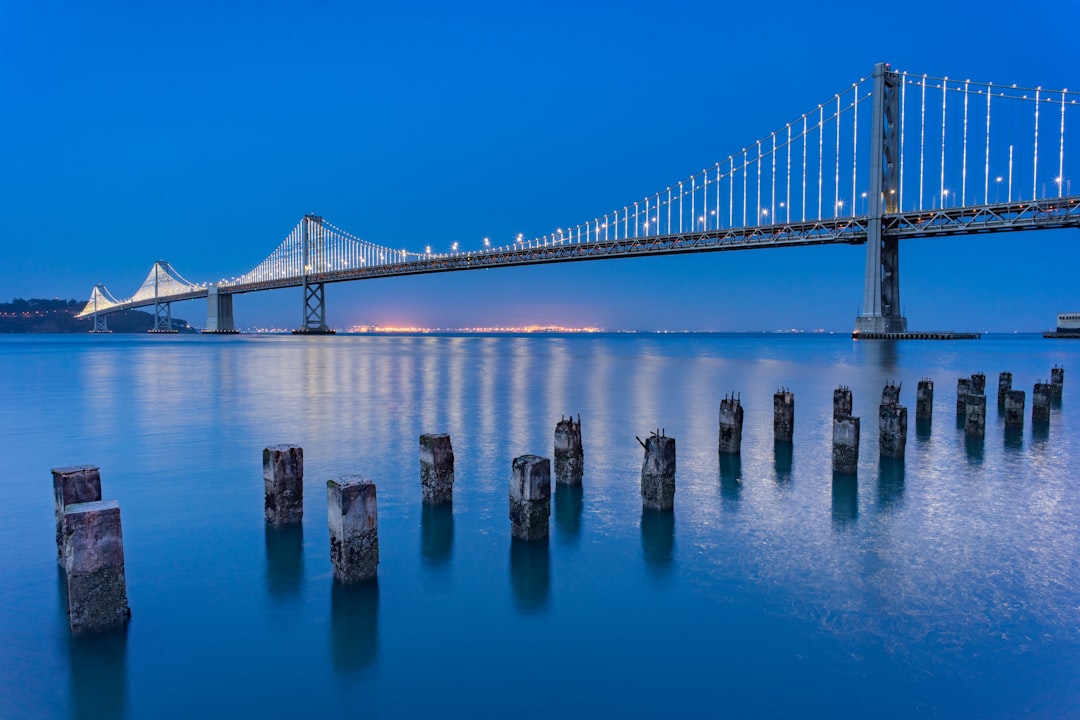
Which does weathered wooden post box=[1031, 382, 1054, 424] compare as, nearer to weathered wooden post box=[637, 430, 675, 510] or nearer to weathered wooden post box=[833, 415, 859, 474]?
weathered wooden post box=[833, 415, 859, 474]

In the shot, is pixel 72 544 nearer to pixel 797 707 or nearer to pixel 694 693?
pixel 694 693

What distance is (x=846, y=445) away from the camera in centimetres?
894

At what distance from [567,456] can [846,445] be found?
3.84m

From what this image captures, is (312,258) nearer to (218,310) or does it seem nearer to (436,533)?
(218,310)

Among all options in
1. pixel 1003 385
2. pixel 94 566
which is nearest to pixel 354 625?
pixel 94 566

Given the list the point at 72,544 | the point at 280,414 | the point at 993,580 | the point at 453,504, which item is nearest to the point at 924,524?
the point at 993,580

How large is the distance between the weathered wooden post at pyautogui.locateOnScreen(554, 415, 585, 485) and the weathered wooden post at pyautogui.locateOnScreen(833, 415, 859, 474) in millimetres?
3584

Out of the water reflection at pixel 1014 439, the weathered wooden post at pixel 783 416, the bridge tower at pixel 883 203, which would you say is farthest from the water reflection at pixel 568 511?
the bridge tower at pixel 883 203

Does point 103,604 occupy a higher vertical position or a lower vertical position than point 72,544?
lower

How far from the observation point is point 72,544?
407 centimetres

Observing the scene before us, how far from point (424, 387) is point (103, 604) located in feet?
59.7

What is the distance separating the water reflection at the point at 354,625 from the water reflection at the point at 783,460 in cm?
582

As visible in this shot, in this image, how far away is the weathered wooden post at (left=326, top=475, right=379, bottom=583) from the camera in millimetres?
4938

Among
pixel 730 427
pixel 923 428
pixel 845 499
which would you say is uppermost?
pixel 730 427
